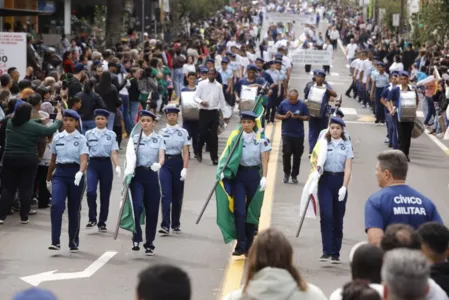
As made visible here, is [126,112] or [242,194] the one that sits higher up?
[242,194]

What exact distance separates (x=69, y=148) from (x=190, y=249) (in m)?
1.95

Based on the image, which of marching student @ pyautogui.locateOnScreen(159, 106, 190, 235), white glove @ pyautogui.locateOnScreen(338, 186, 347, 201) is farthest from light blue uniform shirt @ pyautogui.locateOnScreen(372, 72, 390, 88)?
white glove @ pyautogui.locateOnScreen(338, 186, 347, 201)

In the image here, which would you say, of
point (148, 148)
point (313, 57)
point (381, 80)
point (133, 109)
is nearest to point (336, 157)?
point (148, 148)

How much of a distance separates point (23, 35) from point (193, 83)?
3.38 metres

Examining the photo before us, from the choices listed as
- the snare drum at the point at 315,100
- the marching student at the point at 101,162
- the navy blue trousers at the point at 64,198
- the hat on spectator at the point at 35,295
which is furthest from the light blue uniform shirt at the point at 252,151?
the hat on spectator at the point at 35,295

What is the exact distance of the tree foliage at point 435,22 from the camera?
4247 cm

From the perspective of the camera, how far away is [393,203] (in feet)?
32.6

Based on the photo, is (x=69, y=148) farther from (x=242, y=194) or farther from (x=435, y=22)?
(x=435, y=22)

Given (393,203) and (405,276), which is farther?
(393,203)

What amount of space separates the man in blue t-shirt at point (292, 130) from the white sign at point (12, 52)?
502cm

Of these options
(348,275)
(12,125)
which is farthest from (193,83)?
(348,275)

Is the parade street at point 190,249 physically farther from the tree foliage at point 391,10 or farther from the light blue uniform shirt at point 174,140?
the tree foliage at point 391,10

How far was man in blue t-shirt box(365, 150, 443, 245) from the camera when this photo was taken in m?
9.90

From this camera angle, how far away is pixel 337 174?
1478cm
